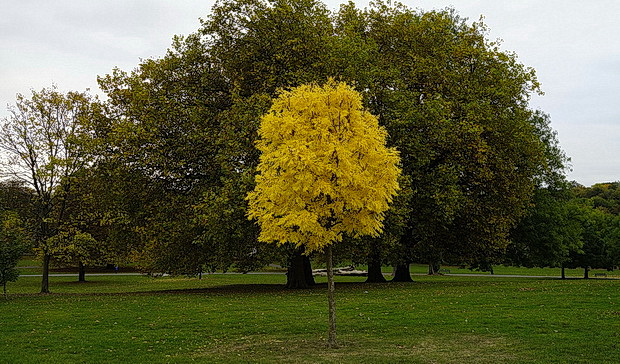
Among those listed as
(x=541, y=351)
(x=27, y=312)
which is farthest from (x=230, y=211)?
(x=541, y=351)

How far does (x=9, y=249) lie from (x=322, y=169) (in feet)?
68.9

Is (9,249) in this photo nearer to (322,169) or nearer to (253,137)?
(253,137)

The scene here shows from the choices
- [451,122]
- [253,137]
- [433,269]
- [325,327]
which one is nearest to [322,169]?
[325,327]

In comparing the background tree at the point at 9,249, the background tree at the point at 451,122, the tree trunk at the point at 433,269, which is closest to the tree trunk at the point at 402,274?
the background tree at the point at 451,122

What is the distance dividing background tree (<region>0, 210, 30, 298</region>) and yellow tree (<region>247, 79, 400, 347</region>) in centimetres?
1908

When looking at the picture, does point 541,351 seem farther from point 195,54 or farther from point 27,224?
point 27,224

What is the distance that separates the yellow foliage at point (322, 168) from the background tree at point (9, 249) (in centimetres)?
1910

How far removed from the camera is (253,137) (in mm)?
26219

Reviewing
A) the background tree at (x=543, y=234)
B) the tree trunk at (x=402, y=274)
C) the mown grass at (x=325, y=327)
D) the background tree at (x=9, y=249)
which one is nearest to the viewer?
the mown grass at (x=325, y=327)

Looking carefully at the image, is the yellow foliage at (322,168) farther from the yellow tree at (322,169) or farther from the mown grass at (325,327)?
the mown grass at (325,327)

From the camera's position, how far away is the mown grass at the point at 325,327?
507 inches

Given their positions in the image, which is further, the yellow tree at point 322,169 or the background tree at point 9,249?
the background tree at point 9,249

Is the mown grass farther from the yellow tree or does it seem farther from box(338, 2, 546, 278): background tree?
box(338, 2, 546, 278): background tree

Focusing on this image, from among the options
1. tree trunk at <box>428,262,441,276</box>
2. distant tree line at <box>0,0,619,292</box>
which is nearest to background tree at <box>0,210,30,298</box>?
distant tree line at <box>0,0,619,292</box>
